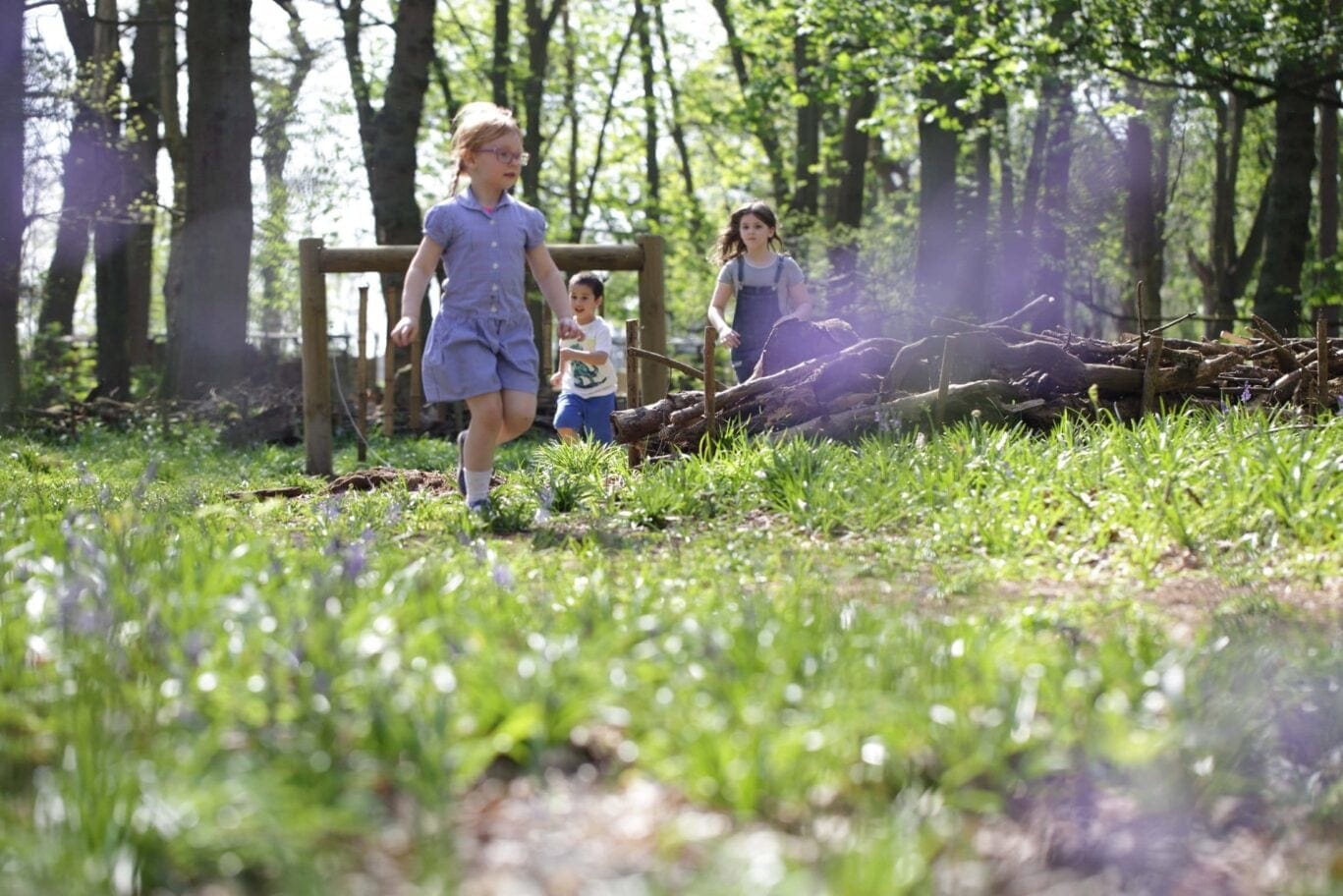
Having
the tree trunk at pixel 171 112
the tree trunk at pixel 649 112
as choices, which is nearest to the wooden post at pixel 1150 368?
the tree trunk at pixel 171 112

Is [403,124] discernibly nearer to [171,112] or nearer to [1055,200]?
[171,112]

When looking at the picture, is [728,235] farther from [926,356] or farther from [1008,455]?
[1008,455]

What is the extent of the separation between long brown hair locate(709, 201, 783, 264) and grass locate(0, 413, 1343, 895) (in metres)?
3.91

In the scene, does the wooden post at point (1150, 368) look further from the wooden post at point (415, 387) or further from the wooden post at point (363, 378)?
the wooden post at point (415, 387)

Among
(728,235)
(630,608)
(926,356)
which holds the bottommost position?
(630,608)

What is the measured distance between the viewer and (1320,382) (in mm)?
7238

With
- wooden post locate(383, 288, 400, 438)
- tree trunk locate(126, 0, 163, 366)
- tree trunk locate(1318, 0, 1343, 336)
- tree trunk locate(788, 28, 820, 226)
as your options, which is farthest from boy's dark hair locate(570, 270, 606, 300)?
tree trunk locate(1318, 0, 1343, 336)

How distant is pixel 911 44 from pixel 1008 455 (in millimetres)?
12424

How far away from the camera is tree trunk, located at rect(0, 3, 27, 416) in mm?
14555

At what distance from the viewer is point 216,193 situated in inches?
568

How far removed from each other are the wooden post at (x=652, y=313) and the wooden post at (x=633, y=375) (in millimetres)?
66

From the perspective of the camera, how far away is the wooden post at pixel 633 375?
813cm

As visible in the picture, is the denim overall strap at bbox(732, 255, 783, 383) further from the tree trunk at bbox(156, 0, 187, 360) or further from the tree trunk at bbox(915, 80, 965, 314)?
the tree trunk at bbox(156, 0, 187, 360)

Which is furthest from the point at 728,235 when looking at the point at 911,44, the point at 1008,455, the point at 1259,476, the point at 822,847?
the point at 911,44
